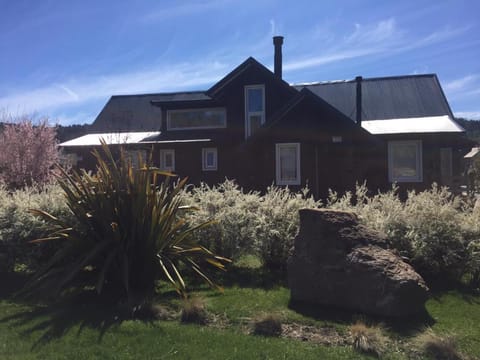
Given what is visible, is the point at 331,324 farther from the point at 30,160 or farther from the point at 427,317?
the point at 30,160

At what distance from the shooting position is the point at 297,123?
18.5 m

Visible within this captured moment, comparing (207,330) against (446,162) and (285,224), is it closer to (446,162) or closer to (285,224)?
(285,224)

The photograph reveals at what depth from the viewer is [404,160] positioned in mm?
19312

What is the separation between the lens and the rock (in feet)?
18.4

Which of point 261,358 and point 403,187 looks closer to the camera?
point 261,358

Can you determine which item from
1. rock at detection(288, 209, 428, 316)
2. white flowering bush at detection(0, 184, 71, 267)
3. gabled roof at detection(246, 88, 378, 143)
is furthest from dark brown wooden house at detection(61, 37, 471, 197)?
rock at detection(288, 209, 428, 316)

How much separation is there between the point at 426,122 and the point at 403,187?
357 cm

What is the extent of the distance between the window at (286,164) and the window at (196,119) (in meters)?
4.77

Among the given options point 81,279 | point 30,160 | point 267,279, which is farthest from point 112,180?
point 30,160

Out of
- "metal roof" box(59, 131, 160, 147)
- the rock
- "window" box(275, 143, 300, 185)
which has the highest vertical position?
"metal roof" box(59, 131, 160, 147)

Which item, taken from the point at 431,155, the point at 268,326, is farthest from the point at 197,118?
the point at 268,326

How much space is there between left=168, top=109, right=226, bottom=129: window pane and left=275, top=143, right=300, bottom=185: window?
15.9ft

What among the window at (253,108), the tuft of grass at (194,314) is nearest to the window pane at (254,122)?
the window at (253,108)

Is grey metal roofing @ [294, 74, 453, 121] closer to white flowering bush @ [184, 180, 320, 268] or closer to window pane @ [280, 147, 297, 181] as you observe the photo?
window pane @ [280, 147, 297, 181]
